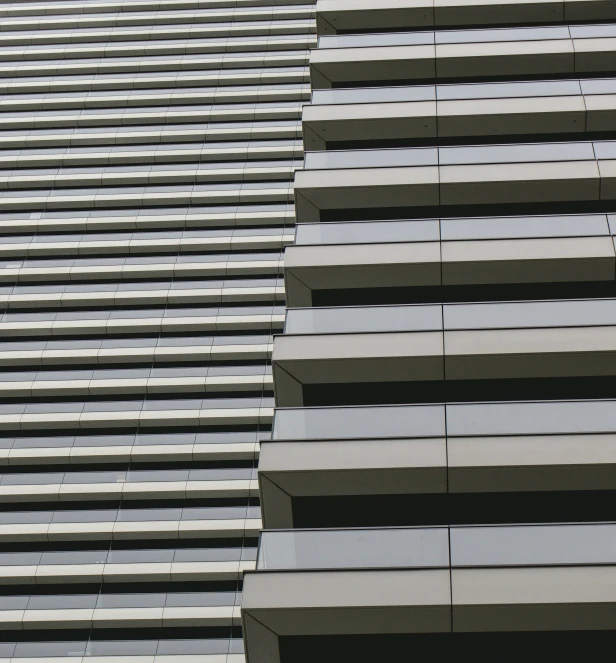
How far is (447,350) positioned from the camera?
17.9 meters

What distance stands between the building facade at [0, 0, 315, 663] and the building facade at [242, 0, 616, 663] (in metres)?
14.5

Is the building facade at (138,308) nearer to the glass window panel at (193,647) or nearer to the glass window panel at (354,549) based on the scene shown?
the glass window panel at (193,647)

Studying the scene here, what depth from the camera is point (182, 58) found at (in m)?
47.0

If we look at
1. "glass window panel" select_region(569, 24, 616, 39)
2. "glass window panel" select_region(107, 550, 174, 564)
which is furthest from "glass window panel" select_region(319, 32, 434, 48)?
"glass window panel" select_region(107, 550, 174, 564)

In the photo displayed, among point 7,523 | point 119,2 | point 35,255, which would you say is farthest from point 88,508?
point 119,2

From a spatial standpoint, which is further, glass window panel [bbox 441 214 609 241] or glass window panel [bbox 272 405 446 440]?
glass window panel [bbox 441 214 609 241]

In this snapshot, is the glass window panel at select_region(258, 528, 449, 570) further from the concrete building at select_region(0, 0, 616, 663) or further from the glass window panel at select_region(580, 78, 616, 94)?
the glass window panel at select_region(580, 78, 616, 94)

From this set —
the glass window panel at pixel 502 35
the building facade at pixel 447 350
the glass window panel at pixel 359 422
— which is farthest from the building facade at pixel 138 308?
the glass window panel at pixel 502 35

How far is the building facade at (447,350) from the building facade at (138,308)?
1447 cm

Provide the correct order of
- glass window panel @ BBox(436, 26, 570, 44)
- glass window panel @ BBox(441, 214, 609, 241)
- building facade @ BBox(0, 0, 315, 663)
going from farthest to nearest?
building facade @ BBox(0, 0, 315, 663) < glass window panel @ BBox(436, 26, 570, 44) < glass window panel @ BBox(441, 214, 609, 241)

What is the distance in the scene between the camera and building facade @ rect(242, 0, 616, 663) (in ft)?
48.5

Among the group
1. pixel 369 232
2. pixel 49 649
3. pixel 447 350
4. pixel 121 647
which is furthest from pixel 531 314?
pixel 49 649

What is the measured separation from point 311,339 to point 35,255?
994 inches

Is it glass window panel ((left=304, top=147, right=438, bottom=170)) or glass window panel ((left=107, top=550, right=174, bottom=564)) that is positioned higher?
glass window panel ((left=304, top=147, right=438, bottom=170))
